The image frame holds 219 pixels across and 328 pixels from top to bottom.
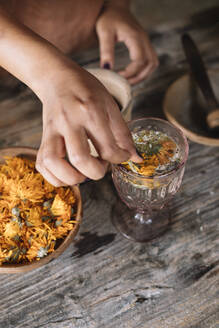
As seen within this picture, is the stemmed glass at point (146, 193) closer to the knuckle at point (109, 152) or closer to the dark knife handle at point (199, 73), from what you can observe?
the knuckle at point (109, 152)

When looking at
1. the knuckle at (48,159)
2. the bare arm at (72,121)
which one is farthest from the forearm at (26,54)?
the knuckle at (48,159)

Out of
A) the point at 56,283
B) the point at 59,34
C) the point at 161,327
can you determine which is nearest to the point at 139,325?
the point at 161,327

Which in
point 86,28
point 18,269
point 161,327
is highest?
point 86,28

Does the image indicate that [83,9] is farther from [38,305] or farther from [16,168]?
[38,305]

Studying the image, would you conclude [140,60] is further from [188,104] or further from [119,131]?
[119,131]

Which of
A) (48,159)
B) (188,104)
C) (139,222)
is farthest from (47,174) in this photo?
(188,104)

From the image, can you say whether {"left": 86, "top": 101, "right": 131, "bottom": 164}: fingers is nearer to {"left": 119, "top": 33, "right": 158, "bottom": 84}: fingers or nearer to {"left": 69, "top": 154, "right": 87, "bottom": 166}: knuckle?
{"left": 69, "top": 154, "right": 87, "bottom": 166}: knuckle
